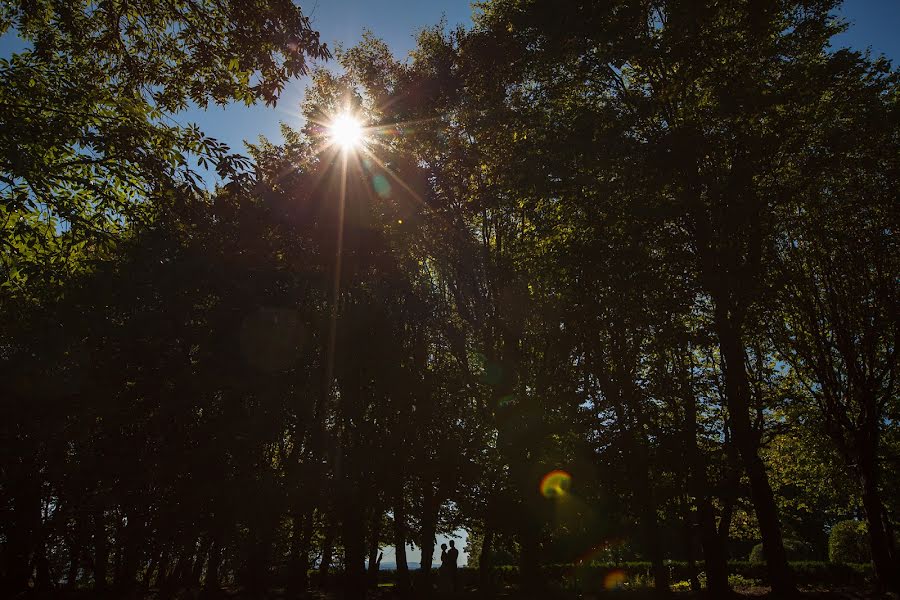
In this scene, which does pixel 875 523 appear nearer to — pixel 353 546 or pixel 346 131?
pixel 353 546

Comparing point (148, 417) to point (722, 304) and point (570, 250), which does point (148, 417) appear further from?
point (722, 304)

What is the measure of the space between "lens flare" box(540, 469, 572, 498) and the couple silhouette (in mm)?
6386

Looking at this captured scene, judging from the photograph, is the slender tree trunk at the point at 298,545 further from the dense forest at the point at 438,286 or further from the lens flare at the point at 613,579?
the lens flare at the point at 613,579

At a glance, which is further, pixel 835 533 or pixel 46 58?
pixel 835 533

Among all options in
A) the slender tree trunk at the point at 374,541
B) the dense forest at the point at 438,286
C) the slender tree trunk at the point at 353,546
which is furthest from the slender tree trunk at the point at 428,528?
the slender tree trunk at the point at 353,546

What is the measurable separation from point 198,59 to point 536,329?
10448 millimetres

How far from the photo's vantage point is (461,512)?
1420cm

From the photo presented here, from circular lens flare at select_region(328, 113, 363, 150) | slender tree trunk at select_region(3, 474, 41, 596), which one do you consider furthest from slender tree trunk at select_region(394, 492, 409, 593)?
circular lens flare at select_region(328, 113, 363, 150)

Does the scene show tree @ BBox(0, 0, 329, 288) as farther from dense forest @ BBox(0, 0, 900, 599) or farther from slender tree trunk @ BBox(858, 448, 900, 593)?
Answer: slender tree trunk @ BBox(858, 448, 900, 593)

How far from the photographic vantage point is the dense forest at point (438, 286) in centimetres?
840

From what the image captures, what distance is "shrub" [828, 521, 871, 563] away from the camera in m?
28.6

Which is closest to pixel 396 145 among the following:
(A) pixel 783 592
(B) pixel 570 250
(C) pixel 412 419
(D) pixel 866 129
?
(B) pixel 570 250

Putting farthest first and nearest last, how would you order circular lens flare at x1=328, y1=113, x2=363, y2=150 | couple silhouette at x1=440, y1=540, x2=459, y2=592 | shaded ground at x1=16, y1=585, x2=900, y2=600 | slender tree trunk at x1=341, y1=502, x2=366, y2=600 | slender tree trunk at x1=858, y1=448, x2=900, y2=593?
couple silhouette at x1=440, y1=540, x2=459, y2=592 → circular lens flare at x1=328, y1=113, x2=363, y2=150 → shaded ground at x1=16, y1=585, x2=900, y2=600 → slender tree trunk at x1=858, y1=448, x2=900, y2=593 → slender tree trunk at x1=341, y1=502, x2=366, y2=600

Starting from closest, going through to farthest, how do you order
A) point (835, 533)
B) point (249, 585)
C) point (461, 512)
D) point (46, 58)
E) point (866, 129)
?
1. point (46, 58)
2. point (249, 585)
3. point (866, 129)
4. point (461, 512)
5. point (835, 533)
